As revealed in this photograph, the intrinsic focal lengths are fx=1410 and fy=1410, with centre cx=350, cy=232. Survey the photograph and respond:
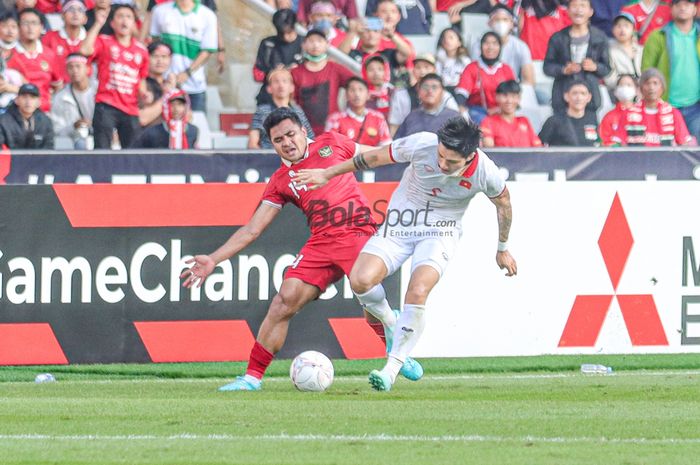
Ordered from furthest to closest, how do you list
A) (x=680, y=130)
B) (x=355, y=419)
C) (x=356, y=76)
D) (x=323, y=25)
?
(x=323, y=25)
(x=680, y=130)
(x=356, y=76)
(x=355, y=419)

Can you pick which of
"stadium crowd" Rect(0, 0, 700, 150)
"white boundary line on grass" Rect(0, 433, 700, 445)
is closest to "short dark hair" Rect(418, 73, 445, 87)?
"stadium crowd" Rect(0, 0, 700, 150)

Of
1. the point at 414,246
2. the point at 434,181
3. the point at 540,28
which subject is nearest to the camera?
the point at 434,181

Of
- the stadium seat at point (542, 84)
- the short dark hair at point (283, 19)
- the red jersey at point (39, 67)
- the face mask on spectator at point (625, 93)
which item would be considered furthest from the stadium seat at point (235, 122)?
the face mask on spectator at point (625, 93)

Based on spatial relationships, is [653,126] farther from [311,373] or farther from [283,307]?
[311,373]

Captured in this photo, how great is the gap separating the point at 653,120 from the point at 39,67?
21.7ft

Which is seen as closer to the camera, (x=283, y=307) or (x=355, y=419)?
(x=355, y=419)

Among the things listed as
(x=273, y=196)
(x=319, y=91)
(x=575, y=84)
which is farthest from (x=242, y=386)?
(x=575, y=84)

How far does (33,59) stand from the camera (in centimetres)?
1522

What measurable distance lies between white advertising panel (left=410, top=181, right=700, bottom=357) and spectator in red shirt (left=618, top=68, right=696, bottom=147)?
82.9 inches

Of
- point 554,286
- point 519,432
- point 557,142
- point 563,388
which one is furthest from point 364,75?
point 519,432

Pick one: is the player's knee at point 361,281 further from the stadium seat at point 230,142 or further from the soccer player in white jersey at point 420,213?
the stadium seat at point 230,142

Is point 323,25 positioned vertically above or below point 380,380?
above

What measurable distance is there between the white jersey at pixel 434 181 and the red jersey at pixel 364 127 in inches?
163

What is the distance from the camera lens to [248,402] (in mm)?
9242
